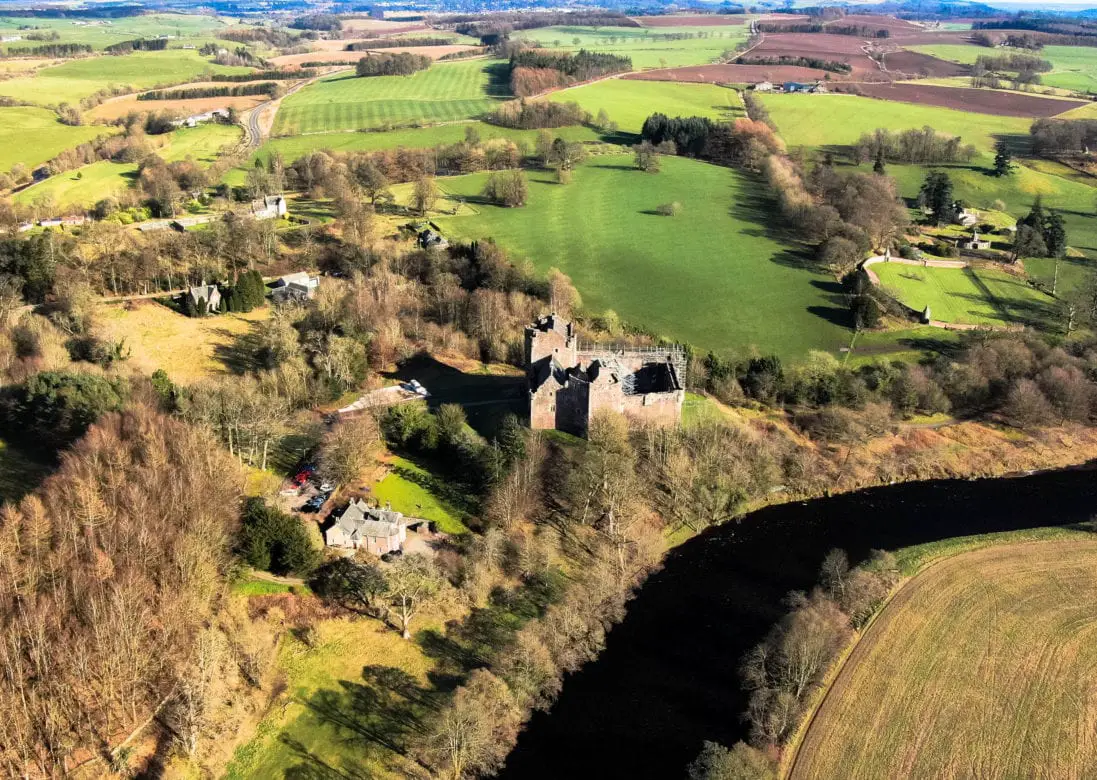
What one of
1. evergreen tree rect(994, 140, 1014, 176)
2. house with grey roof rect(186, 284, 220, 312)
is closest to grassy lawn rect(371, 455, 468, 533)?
house with grey roof rect(186, 284, 220, 312)

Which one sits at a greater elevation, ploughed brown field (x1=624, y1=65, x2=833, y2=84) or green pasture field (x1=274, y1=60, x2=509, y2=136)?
ploughed brown field (x1=624, y1=65, x2=833, y2=84)

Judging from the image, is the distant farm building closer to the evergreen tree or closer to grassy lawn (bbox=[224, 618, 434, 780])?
grassy lawn (bbox=[224, 618, 434, 780])

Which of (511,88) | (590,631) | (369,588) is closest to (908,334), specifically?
(590,631)

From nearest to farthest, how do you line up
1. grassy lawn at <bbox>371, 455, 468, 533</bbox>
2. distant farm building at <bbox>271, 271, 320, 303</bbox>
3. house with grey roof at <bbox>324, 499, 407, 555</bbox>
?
A: house with grey roof at <bbox>324, 499, 407, 555</bbox>, grassy lawn at <bbox>371, 455, 468, 533</bbox>, distant farm building at <bbox>271, 271, 320, 303</bbox>

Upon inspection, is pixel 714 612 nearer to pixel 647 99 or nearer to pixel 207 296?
pixel 207 296

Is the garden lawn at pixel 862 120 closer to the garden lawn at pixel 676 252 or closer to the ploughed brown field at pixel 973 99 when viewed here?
the ploughed brown field at pixel 973 99

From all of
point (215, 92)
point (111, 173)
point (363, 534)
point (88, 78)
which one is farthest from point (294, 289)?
point (88, 78)

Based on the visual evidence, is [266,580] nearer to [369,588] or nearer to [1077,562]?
[369,588]
